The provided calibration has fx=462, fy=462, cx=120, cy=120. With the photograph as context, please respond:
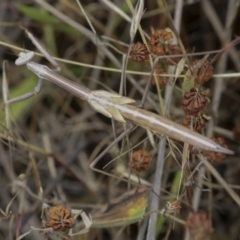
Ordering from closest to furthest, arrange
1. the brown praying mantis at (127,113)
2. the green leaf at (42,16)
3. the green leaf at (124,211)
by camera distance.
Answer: the brown praying mantis at (127,113)
the green leaf at (124,211)
the green leaf at (42,16)

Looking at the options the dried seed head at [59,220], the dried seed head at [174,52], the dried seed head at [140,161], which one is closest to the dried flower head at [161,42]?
the dried seed head at [174,52]

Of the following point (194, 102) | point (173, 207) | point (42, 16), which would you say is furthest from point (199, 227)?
point (42, 16)

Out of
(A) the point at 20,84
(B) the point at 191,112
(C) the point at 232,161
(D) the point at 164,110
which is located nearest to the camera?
(B) the point at 191,112

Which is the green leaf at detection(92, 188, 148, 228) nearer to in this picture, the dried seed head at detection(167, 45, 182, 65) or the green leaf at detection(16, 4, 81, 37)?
the dried seed head at detection(167, 45, 182, 65)

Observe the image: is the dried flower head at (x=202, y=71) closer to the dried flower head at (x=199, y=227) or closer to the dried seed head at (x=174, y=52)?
the dried seed head at (x=174, y=52)

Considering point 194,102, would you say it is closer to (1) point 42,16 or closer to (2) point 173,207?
(2) point 173,207

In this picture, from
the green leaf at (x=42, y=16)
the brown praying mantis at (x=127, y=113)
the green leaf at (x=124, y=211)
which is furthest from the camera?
the green leaf at (x=42, y=16)

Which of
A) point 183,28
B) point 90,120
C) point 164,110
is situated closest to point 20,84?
point 90,120

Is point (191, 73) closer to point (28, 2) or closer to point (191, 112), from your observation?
Answer: point (191, 112)
